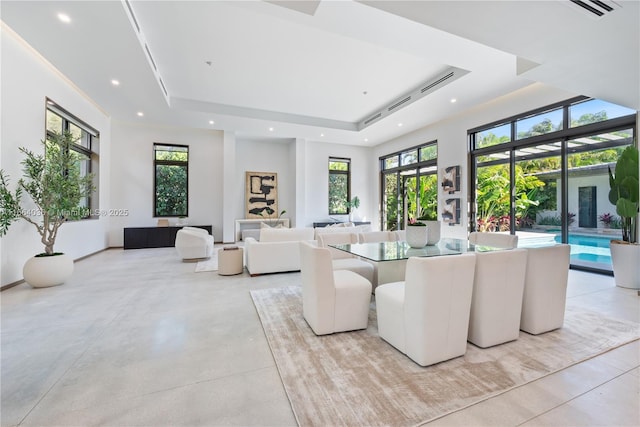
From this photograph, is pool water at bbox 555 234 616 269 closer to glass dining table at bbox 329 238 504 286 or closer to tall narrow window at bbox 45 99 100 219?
glass dining table at bbox 329 238 504 286

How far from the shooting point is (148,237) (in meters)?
7.42

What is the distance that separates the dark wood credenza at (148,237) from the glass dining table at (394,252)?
20.7 feet

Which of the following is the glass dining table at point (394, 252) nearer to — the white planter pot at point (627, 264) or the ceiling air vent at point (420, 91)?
the white planter pot at point (627, 264)

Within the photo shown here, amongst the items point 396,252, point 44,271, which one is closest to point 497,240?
point 396,252

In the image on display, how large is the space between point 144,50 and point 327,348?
4.92 meters

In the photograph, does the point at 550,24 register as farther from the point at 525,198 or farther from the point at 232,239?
the point at 232,239

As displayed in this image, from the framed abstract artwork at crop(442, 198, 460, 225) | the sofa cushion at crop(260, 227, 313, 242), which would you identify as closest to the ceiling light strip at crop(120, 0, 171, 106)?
the sofa cushion at crop(260, 227, 313, 242)

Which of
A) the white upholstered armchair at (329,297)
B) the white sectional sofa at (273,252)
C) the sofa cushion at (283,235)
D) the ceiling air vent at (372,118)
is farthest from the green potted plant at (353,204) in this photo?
the white upholstered armchair at (329,297)

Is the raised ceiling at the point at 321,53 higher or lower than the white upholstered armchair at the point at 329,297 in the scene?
higher

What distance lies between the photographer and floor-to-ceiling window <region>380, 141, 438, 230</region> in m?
7.73

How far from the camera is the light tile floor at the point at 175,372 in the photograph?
4.84ft

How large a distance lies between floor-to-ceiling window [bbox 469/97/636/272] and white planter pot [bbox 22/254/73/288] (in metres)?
8.31

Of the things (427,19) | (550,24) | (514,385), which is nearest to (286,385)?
(514,385)

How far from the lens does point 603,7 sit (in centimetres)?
221
